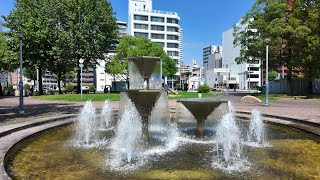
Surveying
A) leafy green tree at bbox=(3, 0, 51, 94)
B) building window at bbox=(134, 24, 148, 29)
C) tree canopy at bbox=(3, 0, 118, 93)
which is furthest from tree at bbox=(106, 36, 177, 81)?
building window at bbox=(134, 24, 148, 29)

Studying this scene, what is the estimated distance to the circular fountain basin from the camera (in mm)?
6320

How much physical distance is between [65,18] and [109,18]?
586 centimetres

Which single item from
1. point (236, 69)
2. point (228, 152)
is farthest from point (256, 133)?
point (236, 69)

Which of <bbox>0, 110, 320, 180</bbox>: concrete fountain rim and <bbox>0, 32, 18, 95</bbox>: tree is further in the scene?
<bbox>0, 32, 18, 95</bbox>: tree

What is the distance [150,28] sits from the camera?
333ft

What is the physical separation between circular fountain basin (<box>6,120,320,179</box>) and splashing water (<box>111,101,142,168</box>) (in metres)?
0.26

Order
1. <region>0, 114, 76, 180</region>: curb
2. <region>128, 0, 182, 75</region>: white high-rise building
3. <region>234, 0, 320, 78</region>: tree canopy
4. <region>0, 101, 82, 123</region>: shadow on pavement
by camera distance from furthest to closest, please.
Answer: <region>128, 0, 182, 75</region>: white high-rise building → <region>234, 0, 320, 78</region>: tree canopy → <region>0, 101, 82, 123</region>: shadow on pavement → <region>0, 114, 76, 180</region>: curb

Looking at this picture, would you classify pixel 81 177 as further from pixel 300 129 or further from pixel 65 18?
pixel 65 18

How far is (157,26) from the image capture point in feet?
335

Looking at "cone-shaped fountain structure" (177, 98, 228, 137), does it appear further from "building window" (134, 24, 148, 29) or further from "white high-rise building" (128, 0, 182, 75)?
"building window" (134, 24, 148, 29)

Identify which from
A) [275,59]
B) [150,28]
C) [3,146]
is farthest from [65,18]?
[150,28]

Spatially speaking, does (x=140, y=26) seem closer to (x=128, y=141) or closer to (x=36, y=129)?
(x=36, y=129)

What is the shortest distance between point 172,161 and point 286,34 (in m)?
34.1

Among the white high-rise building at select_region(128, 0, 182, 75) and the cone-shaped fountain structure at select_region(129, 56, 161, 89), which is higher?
the white high-rise building at select_region(128, 0, 182, 75)
